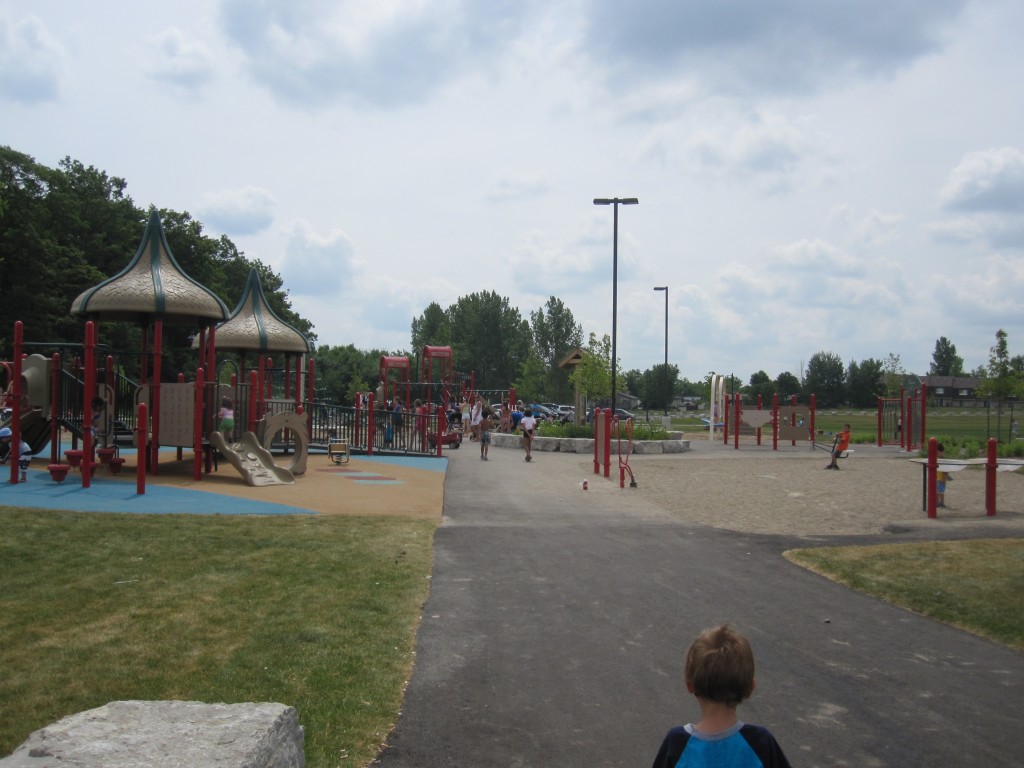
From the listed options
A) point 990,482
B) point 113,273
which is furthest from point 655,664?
point 113,273

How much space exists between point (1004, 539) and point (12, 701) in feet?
38.3

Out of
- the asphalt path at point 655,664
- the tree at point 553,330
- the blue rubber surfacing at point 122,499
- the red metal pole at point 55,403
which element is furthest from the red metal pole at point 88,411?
the tree at point 553,330

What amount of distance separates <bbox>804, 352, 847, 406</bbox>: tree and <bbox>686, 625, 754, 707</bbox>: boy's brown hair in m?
106

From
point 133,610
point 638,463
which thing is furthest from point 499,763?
point 638,463

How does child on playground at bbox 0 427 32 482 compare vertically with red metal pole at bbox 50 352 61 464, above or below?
below

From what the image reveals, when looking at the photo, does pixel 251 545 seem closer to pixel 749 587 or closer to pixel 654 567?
pixel 654 567

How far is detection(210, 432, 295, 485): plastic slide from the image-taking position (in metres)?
18.0

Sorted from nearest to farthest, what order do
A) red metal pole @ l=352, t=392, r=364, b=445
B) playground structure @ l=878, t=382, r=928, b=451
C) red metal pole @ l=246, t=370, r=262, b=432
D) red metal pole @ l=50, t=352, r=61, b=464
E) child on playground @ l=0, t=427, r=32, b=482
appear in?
child on playground @ l=0, t=427, r=32, b=482
red metal pole @ l=50, t=352, r=61, b=464
red metal pole @ l=246, t=370, r=262, b=432
red metal pole @ l=352, t=392, r=364, b=445
playground structure @ l=878, t=382, r=928, b=451

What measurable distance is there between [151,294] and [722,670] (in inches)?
678

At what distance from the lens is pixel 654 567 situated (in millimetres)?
10352

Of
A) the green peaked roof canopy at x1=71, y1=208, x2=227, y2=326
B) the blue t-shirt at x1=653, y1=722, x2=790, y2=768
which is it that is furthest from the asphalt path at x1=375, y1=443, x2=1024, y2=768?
the green peaked roof canopy at x1=71, y1=208, x2=227, y2=326

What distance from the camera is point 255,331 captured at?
24.7 metres

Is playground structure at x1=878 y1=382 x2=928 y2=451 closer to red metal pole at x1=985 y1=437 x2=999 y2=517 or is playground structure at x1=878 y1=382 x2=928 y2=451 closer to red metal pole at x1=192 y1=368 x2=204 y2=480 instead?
red metal pole at x1=985 y1=437 x2=999 y2=517

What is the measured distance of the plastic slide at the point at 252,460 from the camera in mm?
18000
